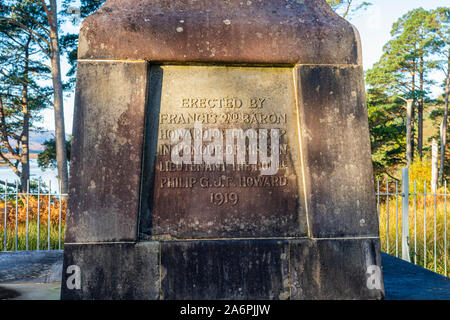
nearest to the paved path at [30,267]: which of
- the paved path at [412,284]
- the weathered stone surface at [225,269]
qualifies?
the weathered stone surface at [225,269]

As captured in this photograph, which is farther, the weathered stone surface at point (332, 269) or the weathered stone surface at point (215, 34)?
the weathered stone surface at point (215, 34)

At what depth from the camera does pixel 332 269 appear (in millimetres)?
2906

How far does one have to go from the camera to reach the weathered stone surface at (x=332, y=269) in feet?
9.45

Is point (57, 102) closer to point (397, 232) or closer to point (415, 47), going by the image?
point (397, 232)

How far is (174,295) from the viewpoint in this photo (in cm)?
281

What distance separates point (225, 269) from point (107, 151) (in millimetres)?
1329

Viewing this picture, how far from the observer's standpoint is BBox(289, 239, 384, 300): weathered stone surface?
2879 millimetres

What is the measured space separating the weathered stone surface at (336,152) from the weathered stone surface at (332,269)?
103mm

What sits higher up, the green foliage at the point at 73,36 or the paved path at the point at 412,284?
the green foliage at the point at 73,36

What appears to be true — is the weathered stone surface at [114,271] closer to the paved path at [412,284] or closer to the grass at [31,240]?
the paved path at [412,284]

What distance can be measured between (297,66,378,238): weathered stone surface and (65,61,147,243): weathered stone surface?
54.8 inches

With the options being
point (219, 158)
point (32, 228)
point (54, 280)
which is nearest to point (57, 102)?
point (32, 228)
